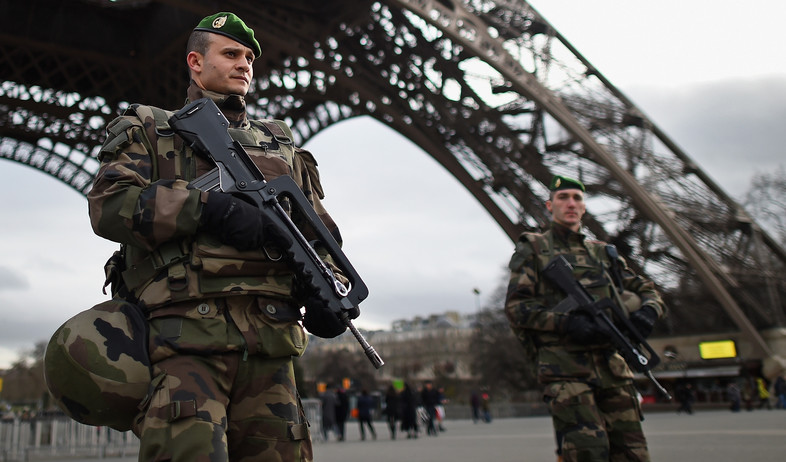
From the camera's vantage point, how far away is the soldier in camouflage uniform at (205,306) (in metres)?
2.11

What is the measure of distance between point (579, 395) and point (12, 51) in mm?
21293

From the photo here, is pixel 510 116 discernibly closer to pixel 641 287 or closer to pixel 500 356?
pixel 641 287

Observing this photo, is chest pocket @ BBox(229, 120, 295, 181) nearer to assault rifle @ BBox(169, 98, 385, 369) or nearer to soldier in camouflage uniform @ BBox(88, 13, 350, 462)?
assault rifle @ BBox(169, 98, 385, 369)

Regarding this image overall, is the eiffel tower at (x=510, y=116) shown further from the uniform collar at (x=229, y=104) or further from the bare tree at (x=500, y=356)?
the bare tree at (x=500, y=356)

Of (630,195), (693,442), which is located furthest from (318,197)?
(630,195)

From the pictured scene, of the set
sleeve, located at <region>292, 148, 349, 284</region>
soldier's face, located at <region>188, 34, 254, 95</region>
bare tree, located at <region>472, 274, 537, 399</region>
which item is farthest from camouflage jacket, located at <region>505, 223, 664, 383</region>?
bare tree, located at <region>472, 274, 537, 399</region>

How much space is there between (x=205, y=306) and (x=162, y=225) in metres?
0.28

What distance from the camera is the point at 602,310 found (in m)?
4.54

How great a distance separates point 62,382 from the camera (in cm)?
209

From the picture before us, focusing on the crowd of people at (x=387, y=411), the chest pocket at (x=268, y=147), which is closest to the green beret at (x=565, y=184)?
the chest pocket at (x=268, y=147)

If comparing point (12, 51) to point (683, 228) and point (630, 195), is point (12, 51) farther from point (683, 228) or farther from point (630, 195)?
point (683, 228)

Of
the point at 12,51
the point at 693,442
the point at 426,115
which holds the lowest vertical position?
the point at 693,442

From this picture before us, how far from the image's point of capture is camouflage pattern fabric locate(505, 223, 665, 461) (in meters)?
4.14

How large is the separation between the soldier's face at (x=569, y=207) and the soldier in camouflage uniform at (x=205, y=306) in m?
2.86
